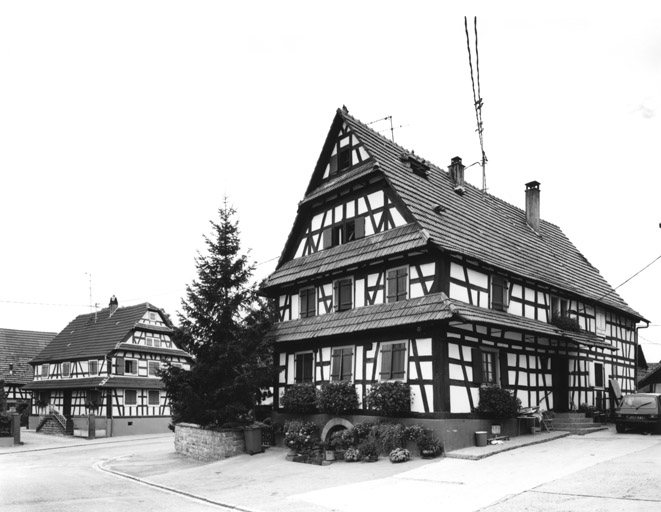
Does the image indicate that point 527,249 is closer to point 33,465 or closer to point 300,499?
point 300,499

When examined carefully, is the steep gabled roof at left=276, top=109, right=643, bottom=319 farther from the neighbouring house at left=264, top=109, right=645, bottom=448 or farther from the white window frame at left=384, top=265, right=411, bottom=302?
the white window frame at left=384, top=265, right=411, bottom=302

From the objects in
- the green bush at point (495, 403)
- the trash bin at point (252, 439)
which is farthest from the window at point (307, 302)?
the green bush at point (495, 403)

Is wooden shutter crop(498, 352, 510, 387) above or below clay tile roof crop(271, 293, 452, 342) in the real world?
below

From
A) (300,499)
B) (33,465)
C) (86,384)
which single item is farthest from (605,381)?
(86,384)

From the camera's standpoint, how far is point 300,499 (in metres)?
15.7

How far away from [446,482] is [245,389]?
10837 millimetres

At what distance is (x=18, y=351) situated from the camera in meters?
61.5

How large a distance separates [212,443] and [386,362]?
7.34 m

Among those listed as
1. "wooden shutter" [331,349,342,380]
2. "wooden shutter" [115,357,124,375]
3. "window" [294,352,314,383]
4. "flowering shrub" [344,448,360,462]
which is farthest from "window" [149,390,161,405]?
"flowering shrub" [344,448,360,462]

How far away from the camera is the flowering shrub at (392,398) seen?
2144 centimetres

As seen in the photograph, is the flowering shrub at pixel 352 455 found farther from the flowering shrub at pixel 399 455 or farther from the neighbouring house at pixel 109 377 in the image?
Answer: the neighbouring house at pixel 109 377

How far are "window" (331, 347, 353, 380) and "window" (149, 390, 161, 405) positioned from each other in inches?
1122

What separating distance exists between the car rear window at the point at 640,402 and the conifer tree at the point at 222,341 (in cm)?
1372

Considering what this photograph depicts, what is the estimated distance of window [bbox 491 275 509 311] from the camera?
24922 millimetres
